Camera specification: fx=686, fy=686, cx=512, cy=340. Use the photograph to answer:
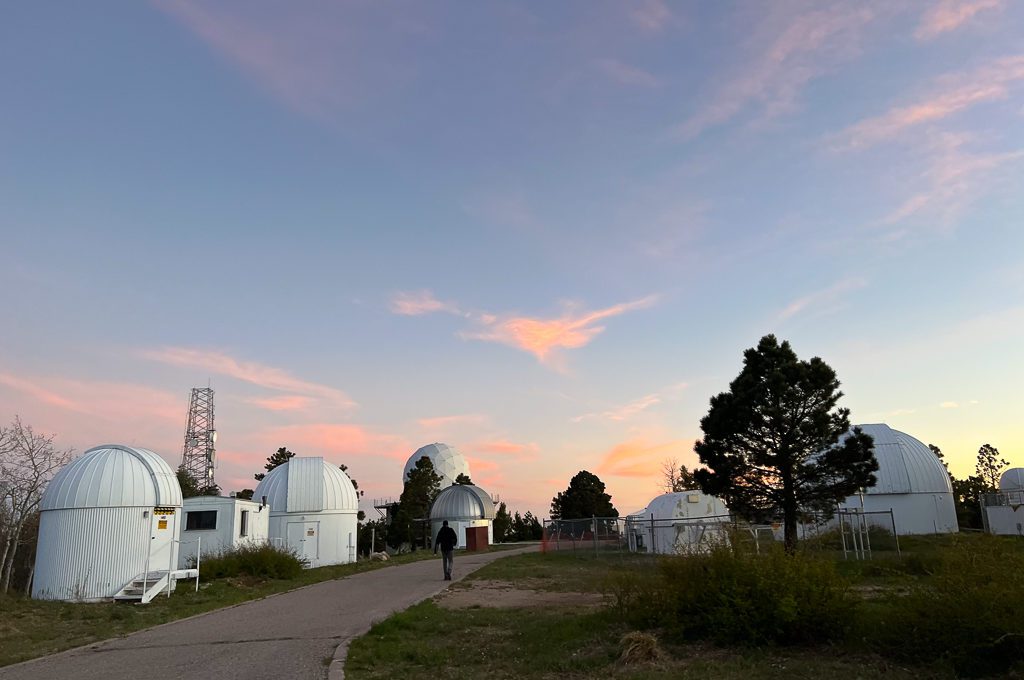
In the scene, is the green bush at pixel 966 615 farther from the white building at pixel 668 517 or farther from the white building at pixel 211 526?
the white building at pixel 211 526

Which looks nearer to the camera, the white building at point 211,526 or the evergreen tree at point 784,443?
the evergreen tree at point 784,443

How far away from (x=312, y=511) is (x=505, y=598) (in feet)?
71.5

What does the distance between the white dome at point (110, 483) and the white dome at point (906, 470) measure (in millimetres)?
35240

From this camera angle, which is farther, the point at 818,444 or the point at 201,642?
the point at 818,444

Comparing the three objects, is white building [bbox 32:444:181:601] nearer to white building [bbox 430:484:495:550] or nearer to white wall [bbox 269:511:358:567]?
white wall [bbox 269:511:358:567]

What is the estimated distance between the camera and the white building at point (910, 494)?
3784 centimetres

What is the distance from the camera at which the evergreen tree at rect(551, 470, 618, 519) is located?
71.9m

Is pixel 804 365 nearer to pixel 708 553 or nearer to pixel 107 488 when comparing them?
pixel 708 553

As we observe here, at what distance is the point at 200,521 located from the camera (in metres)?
28.8

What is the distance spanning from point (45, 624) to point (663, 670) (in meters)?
14.3

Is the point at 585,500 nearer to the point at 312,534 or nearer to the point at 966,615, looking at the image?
the point at 312,534

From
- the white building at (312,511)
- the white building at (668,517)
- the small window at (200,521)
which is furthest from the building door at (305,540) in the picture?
the white building at (668,517)

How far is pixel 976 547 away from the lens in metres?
7.90

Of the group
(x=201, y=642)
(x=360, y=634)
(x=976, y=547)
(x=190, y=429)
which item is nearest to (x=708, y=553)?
(x=976, y=547)
